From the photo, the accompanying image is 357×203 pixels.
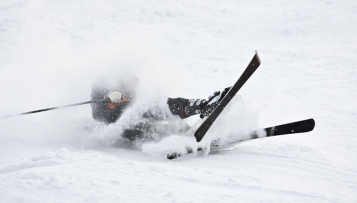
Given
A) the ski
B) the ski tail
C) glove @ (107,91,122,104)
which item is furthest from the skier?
the ski tail

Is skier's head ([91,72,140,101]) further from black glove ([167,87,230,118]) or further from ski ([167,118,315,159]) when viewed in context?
ski ([167,118,315,159])

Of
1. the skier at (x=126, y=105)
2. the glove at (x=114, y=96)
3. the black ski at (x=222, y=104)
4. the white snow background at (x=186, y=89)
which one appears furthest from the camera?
the glove at (x=114, y=96)

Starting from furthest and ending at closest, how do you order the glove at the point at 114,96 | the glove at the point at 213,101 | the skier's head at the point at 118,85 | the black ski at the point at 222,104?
the skier's head at the point at 118,85 < the glove at the point at 114,96 < the glove at the point at 213,101 < the black ski at the point at 222,104

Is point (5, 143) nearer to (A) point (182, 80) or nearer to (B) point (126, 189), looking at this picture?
(B) point (126, 189)

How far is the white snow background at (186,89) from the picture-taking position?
10.5ft

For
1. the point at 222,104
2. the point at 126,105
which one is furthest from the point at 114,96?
the point at 222,104

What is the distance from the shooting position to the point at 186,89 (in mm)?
8266

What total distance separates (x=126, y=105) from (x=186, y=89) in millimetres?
3539

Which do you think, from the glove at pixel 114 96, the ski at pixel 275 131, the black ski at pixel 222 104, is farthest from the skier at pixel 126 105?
the ski at pixel 275 131

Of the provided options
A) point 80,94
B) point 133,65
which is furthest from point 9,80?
point 133,65

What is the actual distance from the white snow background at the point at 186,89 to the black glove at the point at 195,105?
0.97ft

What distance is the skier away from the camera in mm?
4426

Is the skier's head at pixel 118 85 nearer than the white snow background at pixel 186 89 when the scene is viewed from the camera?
No

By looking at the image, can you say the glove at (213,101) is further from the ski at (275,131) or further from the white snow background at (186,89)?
the ski at (275,131)
